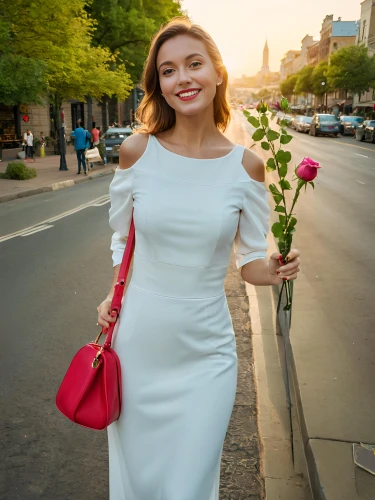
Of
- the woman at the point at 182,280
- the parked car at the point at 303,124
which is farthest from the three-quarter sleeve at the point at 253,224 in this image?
the parked car at the point at 303,124

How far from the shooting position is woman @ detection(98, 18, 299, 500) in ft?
6.21

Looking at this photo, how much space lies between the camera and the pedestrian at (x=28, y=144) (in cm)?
2709

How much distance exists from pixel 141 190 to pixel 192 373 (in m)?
0.67

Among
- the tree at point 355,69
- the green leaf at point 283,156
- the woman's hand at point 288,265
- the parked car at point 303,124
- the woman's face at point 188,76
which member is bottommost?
the parked car at point 303,124

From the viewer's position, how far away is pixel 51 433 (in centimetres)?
360

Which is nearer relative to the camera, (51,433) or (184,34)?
(184,34)

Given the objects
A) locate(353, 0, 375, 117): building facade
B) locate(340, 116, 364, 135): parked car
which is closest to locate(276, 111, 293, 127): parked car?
locate(340, 116, 364, 135): parked car

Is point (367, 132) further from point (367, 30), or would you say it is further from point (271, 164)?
point (367, 30)

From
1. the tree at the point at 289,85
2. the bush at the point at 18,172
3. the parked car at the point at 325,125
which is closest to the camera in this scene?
the bush at the point at 18,172

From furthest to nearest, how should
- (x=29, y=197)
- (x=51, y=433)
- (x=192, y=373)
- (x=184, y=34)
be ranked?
(x=29, y=197) → (x=51, y=433) → (x=184, y=34) → (x=192, y=373)

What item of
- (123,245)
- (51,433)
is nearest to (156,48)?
(123,245)

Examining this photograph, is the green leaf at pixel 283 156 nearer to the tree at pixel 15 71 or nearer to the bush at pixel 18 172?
the tree at pixel 15 71

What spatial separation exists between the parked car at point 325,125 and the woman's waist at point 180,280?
146 ft

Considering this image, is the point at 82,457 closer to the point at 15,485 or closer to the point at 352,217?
the point at 15,485
